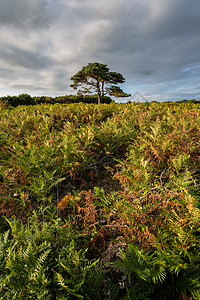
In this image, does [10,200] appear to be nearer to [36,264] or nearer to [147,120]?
[36,264]

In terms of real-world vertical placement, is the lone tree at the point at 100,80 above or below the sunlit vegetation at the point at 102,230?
above

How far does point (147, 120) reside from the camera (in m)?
3.78

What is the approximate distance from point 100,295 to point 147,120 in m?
3.36

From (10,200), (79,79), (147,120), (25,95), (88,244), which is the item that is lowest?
(88,244)

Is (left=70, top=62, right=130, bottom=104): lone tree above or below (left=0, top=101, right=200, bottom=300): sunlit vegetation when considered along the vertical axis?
above

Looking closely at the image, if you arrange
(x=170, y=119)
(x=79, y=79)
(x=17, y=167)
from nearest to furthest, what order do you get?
(x=17, y=167), (x=170, y=119), (x=79, y=79)

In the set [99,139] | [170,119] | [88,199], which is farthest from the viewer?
[170,119]

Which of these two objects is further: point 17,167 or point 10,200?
point 17,167

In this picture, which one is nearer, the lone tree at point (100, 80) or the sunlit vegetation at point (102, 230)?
the sunlit vegetation at point (102, 230)

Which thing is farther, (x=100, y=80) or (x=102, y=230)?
(x=100, y=80)

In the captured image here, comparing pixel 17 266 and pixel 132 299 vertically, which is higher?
pixel 17 266

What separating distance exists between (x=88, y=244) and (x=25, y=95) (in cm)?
1713

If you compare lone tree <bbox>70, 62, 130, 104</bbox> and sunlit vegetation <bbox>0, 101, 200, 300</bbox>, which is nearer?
sunlit vegetation <bbox>0, 101, 200, 300</bbox>

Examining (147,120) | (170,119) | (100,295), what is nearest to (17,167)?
(100,295)
